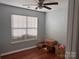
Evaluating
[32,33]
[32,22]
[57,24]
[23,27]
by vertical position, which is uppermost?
[32,22]

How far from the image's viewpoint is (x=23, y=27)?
4875 mm

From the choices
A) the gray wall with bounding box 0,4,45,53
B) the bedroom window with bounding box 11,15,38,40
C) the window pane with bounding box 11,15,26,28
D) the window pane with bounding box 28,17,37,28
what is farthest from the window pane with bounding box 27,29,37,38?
the gray wall with bounding box 0,4,45,53

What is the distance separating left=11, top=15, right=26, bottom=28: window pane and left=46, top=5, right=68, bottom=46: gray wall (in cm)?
182

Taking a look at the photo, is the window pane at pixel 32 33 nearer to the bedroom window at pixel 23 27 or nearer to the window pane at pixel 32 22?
the bedroom window at pixel 23 27

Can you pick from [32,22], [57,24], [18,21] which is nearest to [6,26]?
[18,21]

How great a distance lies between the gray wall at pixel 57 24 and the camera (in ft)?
15.6

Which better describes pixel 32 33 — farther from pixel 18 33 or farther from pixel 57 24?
pixel 57 24

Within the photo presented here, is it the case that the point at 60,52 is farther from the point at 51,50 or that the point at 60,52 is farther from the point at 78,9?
the point at 78,9

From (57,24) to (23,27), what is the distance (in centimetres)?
212

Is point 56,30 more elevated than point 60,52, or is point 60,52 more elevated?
point 56,30

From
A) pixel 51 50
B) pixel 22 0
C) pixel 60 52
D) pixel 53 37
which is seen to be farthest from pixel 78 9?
pixel 53 37

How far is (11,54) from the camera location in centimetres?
417

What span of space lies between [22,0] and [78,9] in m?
3.09

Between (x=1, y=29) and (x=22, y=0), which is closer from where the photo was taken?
(x=22, y=0)
